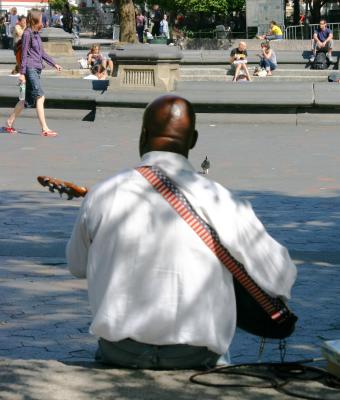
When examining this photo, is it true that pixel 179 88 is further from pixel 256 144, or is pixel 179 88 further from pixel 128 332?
pixel 128 332

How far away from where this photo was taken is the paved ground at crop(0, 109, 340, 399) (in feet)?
14.7

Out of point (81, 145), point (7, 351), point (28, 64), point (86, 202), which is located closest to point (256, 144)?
point (81, 145)

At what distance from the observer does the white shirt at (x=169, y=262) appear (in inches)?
174

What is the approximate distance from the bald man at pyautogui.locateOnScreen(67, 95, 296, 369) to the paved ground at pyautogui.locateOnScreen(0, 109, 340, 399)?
0.69 ft

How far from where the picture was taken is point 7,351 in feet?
18.8

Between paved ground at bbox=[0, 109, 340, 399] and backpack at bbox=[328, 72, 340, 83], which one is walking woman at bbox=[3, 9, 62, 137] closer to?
paved ground at bbox=[0, 109, 340, 399]

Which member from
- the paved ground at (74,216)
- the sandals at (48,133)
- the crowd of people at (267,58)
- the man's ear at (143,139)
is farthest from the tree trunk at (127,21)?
the man's ear at (143,139)

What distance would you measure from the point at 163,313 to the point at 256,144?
10.8 m

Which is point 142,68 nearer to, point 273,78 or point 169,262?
point 273,78

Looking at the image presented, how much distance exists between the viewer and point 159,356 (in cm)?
456

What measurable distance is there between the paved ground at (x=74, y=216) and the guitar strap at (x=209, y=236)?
36 cm

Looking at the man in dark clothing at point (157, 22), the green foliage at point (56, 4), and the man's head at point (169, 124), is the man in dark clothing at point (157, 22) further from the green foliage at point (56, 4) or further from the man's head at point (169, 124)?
the man's head at point (169, 124)

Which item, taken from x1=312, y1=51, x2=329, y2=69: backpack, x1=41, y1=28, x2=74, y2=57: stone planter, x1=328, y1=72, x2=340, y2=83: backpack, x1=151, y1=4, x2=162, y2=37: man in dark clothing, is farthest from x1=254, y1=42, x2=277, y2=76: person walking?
Answer: x1=151, y1=4, x2=162, y2=37: man in dark clothing

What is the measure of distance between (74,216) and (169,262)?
5646 millimetres
